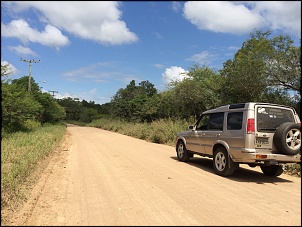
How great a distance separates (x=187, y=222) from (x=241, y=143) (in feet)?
11.9

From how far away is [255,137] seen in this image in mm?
→ 7633

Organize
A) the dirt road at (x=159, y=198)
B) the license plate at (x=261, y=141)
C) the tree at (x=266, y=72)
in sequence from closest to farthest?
1. the dirt road at (x=159, y=198)
2. the license plate at (x=261, y=141)
3. the tree at (x=266, y=72)

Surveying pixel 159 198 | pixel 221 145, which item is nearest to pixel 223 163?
pixel 221 145

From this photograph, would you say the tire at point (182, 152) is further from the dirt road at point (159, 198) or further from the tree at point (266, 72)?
the tree at point (266, 72)

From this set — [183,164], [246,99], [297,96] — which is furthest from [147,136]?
[183,164]

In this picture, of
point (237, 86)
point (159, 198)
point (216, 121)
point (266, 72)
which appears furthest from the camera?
point (237, 86)

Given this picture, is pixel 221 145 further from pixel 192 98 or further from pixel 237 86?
pixel 192 98

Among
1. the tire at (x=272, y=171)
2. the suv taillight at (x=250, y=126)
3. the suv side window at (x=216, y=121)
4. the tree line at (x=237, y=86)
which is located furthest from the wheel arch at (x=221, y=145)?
the tree line at (x=237, y=86)

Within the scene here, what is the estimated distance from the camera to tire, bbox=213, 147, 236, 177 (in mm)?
8250

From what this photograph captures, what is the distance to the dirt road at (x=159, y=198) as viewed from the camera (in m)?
4.94

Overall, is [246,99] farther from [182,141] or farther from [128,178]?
[128,178]

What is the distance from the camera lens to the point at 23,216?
198 inches

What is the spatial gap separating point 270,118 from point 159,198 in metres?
3.68

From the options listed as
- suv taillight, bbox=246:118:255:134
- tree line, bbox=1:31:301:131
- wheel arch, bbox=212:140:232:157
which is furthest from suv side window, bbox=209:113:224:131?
tree line, bbox=1:31:301:131
